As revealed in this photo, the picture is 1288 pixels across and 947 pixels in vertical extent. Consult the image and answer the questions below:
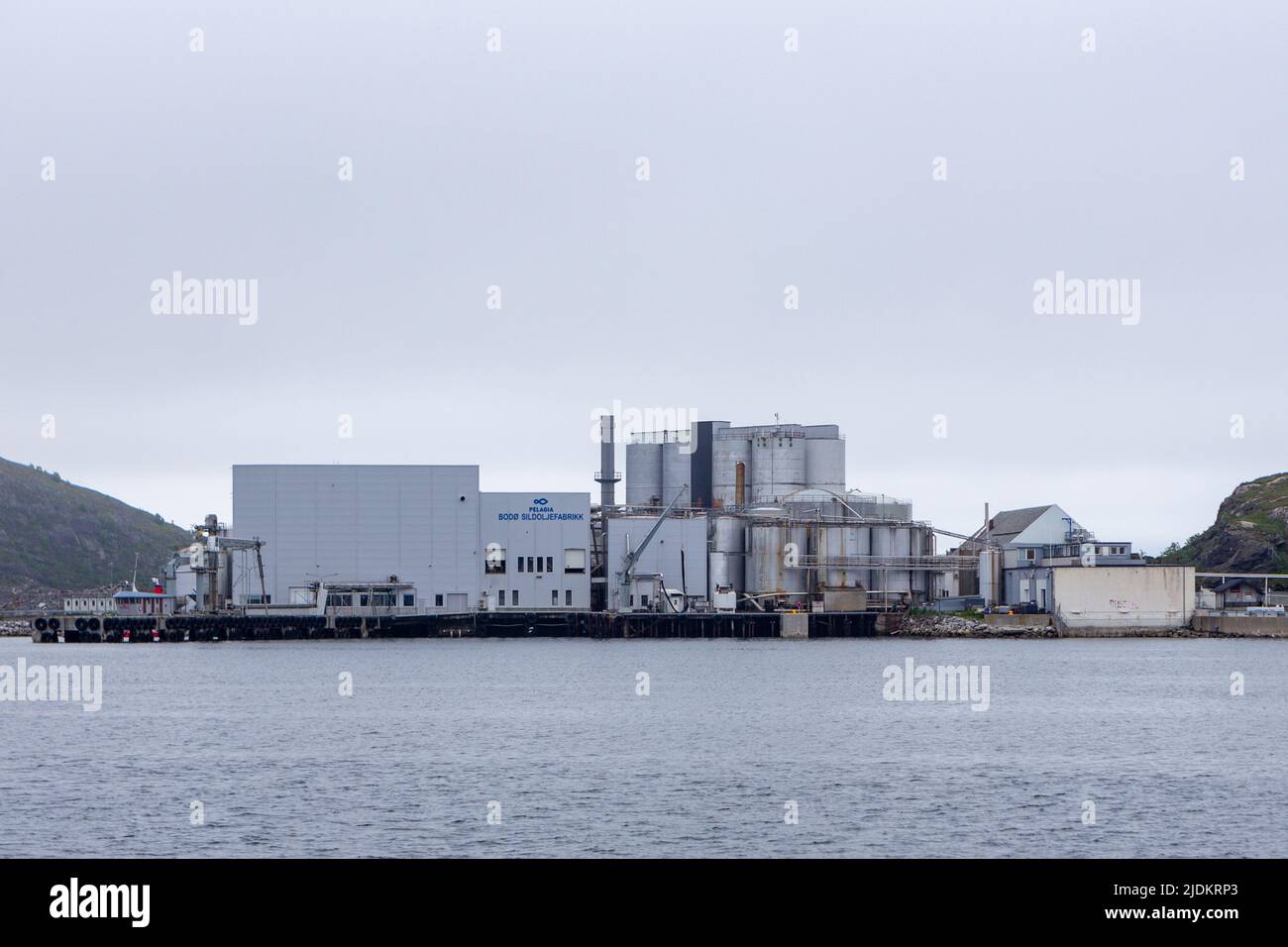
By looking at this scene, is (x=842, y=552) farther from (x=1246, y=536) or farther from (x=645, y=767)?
(x=645, y=767)

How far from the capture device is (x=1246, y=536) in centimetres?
13162

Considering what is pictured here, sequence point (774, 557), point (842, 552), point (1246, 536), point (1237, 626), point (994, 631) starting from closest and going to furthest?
point (994, 631)
point (1237, 626)
point (774, 557)
point (842, 552)
point (1246, 536)

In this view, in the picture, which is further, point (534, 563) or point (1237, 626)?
point (534, 563)

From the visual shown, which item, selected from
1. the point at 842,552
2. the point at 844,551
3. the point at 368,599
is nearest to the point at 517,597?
the point at 368,599

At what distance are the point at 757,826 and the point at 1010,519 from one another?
95829mm

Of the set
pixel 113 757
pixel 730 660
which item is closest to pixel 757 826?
pixel 113 757

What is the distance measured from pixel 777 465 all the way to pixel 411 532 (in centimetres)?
3094

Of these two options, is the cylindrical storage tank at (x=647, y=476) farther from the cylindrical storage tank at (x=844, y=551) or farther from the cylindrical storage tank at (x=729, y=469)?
the cylindrical storage tank at (x=844, y=551)

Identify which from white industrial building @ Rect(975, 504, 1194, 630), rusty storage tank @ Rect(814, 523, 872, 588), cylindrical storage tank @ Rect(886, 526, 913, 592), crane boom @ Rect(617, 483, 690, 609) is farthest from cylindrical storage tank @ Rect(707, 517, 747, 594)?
white industrial building @ Rect(975, 504, 1194, 630)

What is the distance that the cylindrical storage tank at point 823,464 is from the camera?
4862 inches

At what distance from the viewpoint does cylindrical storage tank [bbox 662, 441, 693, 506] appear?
409 feet

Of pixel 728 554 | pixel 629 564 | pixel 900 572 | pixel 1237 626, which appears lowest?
pixel 1237 626

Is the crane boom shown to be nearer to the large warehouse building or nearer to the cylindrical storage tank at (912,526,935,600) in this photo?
the large warehouse building

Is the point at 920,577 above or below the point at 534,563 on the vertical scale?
below
